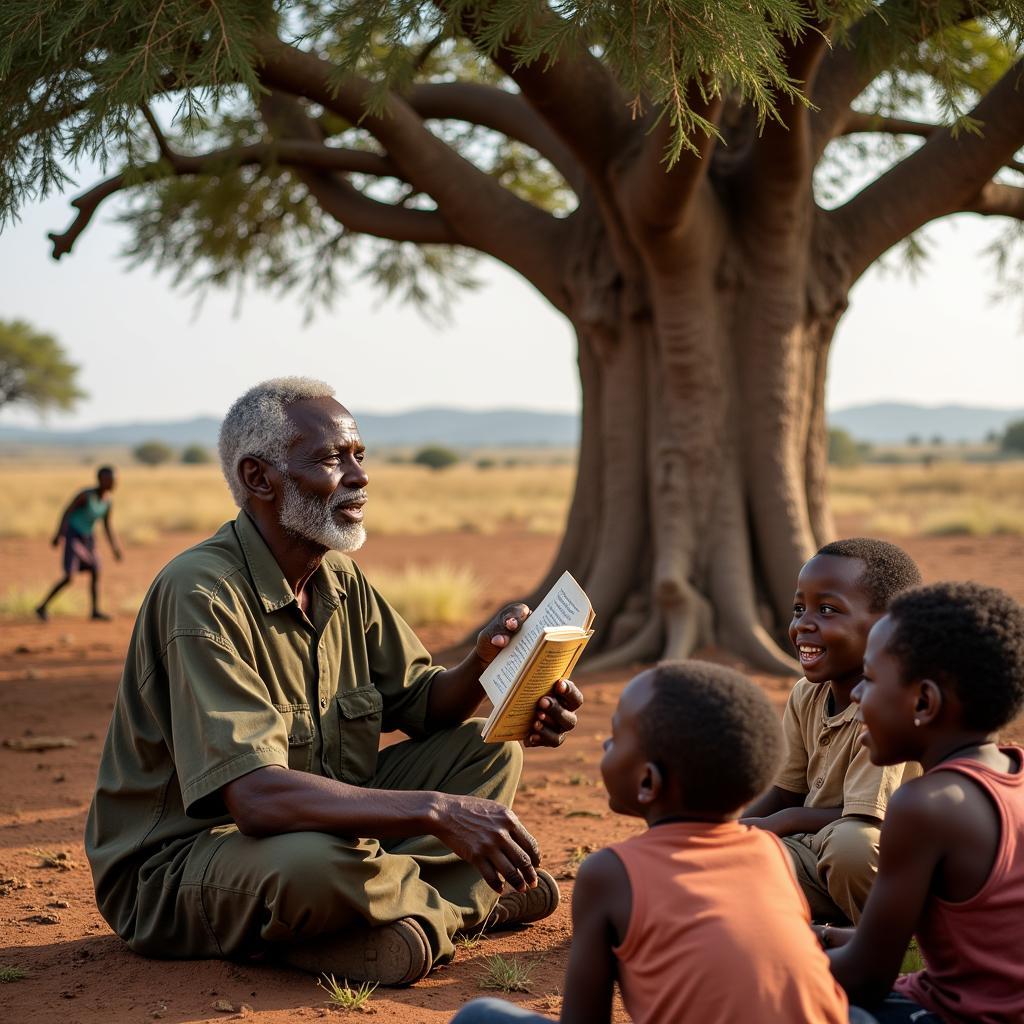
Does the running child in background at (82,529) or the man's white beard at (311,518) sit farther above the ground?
the man's white beard at (311,518)

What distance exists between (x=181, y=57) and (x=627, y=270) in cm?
407

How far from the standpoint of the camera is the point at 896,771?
3723 millimetres

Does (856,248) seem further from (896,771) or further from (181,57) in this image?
(896,771)

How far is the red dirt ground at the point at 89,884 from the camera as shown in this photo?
3.58 meters

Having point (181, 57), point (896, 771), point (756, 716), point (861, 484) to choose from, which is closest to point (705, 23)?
point (181, 57)

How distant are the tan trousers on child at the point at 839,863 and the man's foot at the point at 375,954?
1109mm

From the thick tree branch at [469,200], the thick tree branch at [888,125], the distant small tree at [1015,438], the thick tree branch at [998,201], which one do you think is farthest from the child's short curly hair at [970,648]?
the distant small tree at [1015,438]

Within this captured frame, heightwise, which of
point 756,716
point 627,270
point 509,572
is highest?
point 627,270

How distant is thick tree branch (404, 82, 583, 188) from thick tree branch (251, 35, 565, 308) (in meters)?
0.56

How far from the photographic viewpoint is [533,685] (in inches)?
143

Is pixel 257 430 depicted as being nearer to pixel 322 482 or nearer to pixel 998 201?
pixel 322 482

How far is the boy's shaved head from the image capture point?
3.69 metres

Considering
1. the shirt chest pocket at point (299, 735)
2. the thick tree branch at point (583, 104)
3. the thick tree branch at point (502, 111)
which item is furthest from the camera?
the thick tree branch at point (502, 111)

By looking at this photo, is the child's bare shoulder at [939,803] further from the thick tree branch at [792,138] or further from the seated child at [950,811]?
the thick tree branch at [792,138]
